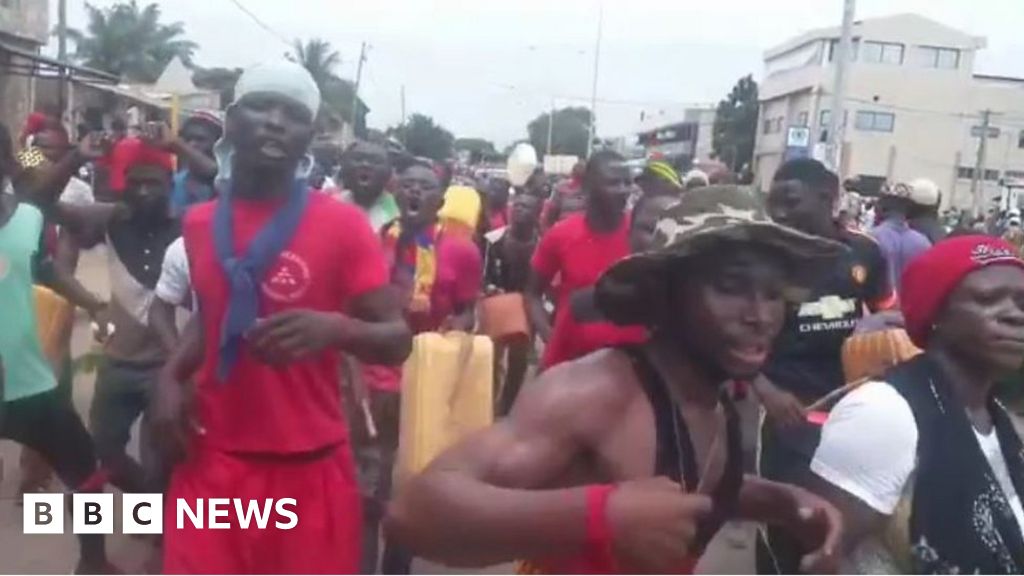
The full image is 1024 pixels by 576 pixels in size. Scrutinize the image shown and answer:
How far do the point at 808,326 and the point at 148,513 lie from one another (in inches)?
97.1

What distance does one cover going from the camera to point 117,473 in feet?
17.9

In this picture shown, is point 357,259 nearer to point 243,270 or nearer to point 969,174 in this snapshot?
point 243,270

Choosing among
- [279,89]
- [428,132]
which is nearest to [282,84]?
[279,89]

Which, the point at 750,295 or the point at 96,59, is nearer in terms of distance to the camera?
the point at 750,295

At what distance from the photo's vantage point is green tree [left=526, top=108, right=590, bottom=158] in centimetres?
9519

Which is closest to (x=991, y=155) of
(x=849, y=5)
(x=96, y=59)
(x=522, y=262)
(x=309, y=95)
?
(x=96, y=59)

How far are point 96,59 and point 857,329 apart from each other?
54955 millimetres

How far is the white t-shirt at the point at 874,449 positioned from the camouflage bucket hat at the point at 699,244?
35 cm

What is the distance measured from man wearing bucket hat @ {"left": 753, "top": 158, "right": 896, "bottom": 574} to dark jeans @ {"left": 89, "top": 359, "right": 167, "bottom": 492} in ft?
7.78

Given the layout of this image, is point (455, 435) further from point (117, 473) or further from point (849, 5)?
point (849, 5)

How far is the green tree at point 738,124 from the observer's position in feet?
272

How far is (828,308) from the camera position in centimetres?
538

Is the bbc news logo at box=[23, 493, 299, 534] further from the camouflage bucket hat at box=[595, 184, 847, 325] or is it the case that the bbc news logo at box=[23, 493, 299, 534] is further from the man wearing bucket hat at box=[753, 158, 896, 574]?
the man wearing bucket hat at box=[753, 158, 896, 574]

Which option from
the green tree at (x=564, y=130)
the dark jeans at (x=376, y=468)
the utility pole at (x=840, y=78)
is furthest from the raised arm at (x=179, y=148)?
the green tree at (x=564, y=130)
